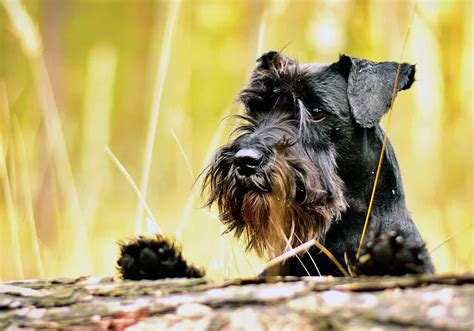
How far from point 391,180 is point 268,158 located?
605 mm

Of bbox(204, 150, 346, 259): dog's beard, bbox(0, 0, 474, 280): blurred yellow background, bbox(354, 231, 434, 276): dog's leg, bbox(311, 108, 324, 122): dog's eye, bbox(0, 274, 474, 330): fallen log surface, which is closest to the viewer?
bbox(0, 274, 474, 330): fallen log surface

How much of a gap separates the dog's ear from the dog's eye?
0.45 ft

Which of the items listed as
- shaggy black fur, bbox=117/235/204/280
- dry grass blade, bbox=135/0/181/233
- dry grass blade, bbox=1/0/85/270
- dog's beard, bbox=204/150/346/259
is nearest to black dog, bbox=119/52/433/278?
dog's beard, bbox=204/150/346/259

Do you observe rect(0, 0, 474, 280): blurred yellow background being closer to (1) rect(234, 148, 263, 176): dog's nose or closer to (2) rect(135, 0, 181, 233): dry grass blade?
(2) rect(135, 0, 181, 233): dry grass blade

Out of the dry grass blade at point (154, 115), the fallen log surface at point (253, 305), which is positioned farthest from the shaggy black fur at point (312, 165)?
the fallen log surface at point (253, 305)

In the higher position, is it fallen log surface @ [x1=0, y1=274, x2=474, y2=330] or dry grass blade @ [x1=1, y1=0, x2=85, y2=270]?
dry grass blade @ [x1=1, y1=0, x2=85, y2=270]

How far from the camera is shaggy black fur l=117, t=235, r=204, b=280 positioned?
2.31m

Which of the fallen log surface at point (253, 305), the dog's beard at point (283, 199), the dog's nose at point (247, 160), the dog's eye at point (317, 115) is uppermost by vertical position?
the dog's eye at point (317, 115)

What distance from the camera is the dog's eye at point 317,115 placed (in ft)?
10.7

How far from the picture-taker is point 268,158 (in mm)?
2980

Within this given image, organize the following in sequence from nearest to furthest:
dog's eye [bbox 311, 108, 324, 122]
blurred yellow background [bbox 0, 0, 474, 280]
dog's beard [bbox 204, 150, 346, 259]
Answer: dog's beard [bbox 204, 150, 346, 259] < dog's eye [bbox 311, 108, 324, 122] < blurred yellow background [bbox 0, 0, 474, 280]

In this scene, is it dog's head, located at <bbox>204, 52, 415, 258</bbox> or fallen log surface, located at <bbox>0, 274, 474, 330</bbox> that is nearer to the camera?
fallen log surface, located at <bbox>0, 274, 474, 330</bbox>

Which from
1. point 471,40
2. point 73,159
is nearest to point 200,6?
point 73,159

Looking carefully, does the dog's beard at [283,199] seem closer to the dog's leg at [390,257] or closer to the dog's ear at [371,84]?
the dog's ear at [371,84]
